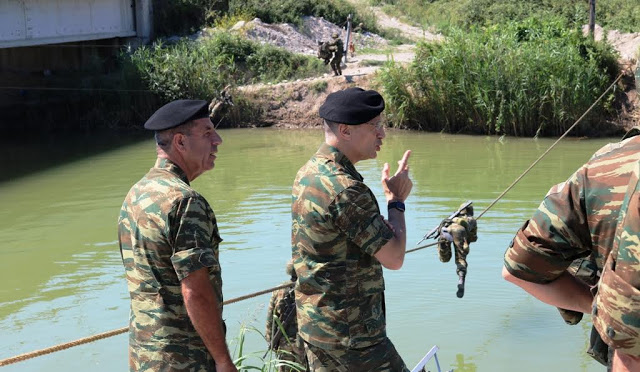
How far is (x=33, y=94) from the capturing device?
27.4m

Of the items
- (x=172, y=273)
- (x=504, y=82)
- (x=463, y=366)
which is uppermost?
(x=172, y=273)

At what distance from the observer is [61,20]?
23906 millimetres

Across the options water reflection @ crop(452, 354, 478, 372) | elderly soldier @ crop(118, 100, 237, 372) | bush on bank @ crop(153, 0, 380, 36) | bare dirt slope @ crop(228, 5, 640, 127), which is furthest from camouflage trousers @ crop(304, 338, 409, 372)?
bush on bank @ crop(153, 0, 380, 36)

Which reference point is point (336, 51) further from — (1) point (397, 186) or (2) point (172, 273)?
(2) point (172, 273)

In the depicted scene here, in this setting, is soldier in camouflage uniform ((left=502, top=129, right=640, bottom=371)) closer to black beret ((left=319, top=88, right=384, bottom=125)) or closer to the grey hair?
black beret ((left=319, top=88, right=384, bottom=125))

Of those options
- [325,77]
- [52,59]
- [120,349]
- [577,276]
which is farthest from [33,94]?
[577,276]

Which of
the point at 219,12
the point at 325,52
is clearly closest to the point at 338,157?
the point at 325,52

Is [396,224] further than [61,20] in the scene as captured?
No

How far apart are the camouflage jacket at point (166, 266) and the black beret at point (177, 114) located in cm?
23

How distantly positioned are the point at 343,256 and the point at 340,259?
0.02 meters

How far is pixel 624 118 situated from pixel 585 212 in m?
19.7

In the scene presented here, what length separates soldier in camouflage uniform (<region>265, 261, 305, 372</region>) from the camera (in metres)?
5.05

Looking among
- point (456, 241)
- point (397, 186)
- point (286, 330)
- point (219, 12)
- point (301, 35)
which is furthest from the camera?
point (219, 12)

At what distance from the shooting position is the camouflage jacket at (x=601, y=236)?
2.16 metres
